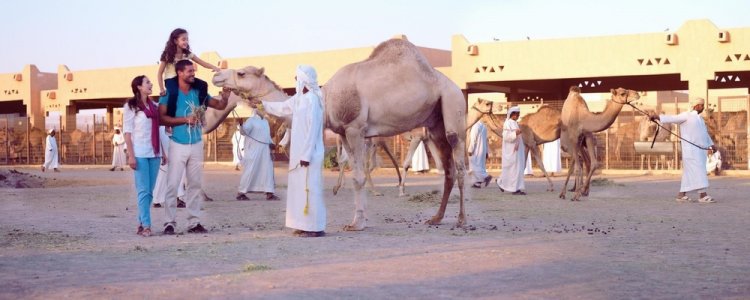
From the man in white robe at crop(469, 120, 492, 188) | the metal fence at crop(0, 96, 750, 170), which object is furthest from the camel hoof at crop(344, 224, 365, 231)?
the metal fence at crop(0, 96, 750, 170)

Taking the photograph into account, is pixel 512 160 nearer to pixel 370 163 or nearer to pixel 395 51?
pixel 370 163

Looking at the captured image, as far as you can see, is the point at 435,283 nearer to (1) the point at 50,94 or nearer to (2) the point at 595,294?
(2) the point at 595,294

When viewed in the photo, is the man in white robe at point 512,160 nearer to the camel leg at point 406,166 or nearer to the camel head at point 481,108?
the camel head at point 481,108

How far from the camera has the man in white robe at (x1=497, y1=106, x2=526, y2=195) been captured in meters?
18.0

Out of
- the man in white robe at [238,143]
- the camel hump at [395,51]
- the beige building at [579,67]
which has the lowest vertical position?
the man in white robe at [238,143]

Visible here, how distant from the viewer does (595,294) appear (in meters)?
5.98

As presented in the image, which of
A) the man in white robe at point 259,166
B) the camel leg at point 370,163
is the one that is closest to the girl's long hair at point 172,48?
the man in white robe at point 259,166

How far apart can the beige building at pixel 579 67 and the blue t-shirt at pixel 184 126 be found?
16562mm

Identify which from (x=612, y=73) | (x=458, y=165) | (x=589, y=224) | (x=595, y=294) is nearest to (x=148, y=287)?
(x=595, y=294)

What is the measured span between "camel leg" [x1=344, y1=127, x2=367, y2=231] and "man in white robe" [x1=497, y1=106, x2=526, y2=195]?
26.6ft

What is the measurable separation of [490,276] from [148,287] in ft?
7.71

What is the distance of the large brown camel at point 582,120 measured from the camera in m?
16.2

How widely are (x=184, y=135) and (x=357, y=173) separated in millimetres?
1862

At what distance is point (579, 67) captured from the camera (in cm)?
3353
